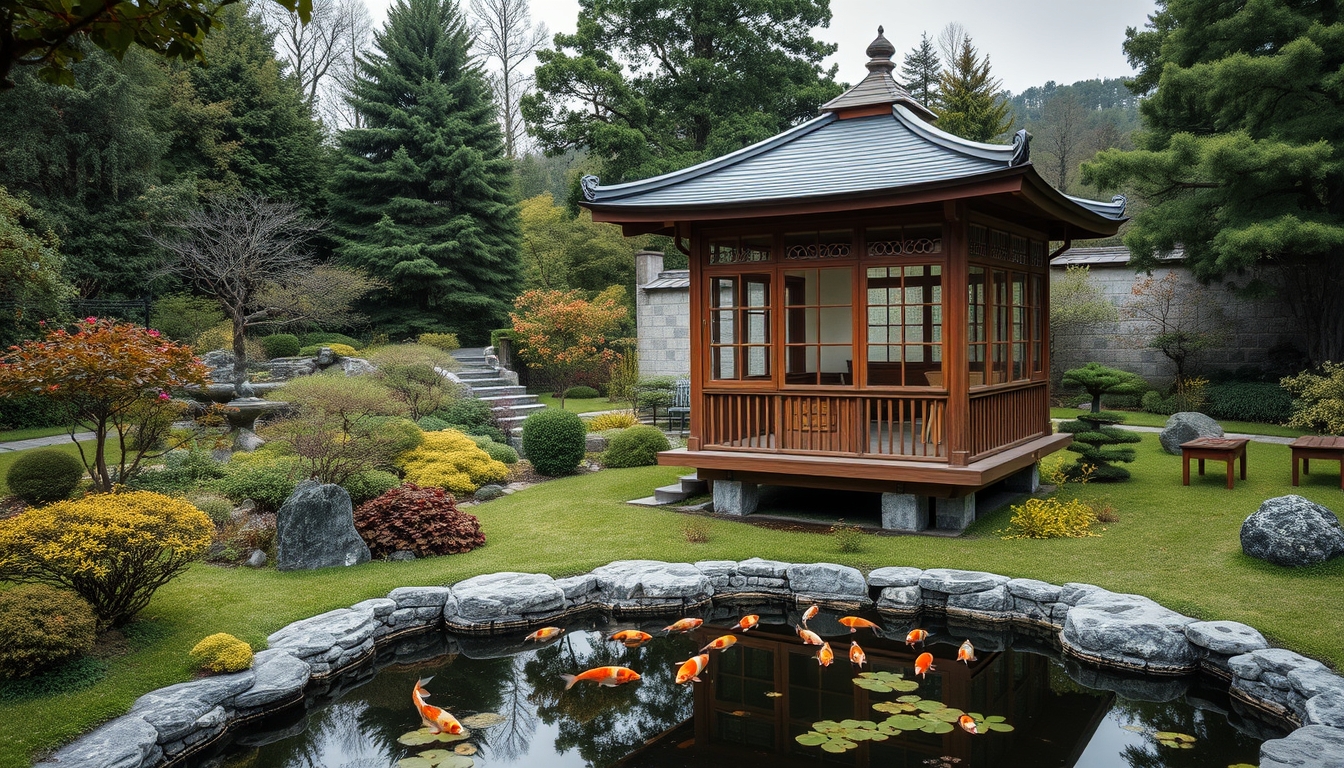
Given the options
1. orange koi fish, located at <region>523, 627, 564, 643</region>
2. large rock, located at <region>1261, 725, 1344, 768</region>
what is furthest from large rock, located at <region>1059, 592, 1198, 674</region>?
orange koi fish, located at <region>523, 627, 564, 643</region>

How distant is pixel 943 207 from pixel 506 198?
17163 mm

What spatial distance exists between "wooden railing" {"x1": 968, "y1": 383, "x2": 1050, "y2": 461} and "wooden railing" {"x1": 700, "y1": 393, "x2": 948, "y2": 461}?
423 mm

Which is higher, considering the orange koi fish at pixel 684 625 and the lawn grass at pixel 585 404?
the lawn grass at pixel 585 404

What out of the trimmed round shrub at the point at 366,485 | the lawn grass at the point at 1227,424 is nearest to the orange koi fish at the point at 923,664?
the trimmed round shrub at the point at 366,485

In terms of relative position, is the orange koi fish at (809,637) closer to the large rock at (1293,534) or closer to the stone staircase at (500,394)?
the large rock at (1293,534)

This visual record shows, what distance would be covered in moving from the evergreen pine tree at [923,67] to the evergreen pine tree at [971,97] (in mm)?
3424

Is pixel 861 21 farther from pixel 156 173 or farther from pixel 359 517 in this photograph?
pixel 359 517

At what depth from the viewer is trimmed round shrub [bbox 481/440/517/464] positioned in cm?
1212

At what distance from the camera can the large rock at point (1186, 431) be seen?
1199 cm

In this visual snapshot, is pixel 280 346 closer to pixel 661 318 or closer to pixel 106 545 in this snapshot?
pixel 661 318

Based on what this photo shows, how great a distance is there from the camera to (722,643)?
242 inches

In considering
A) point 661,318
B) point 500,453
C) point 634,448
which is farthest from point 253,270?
point 661,318

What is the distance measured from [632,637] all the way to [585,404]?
576 inches

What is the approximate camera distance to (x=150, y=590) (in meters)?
5.68
